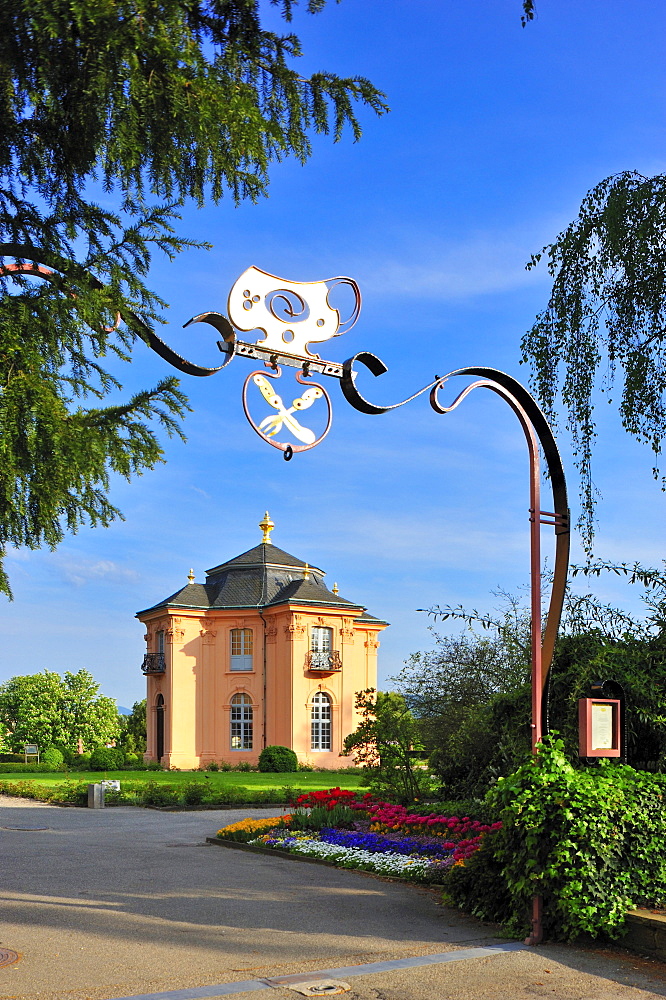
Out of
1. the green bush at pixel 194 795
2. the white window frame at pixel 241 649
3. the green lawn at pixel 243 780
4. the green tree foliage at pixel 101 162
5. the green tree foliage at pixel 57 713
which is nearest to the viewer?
the green tree foliage at pixel 101 162

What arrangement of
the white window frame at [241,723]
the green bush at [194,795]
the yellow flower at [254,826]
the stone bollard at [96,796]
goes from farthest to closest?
the white window frame at [241,723] → the stone bollard at [96,796] → the green bush at [194,795] → the yellow flower at [254,826]

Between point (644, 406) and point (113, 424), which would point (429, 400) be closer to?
point (113, 424)

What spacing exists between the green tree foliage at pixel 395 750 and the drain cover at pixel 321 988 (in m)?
8.43

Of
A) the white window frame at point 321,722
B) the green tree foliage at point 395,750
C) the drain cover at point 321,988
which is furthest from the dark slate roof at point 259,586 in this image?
the drain cover at point 321,988

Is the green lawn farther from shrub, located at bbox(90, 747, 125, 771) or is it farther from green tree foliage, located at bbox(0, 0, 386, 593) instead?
green tree foliage, located at bbox(0, 0, 386, 593)

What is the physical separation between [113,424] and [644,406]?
280 inches

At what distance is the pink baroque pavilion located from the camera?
4247 cm

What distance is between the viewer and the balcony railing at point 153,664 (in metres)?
44.8

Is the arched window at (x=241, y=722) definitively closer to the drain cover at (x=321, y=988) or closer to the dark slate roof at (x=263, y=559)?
the dark slate roof at (x=263, y=559)

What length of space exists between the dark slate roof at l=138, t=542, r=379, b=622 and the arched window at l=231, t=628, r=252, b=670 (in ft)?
4.26

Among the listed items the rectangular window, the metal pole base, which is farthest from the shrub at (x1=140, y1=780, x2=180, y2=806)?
the rectangular window

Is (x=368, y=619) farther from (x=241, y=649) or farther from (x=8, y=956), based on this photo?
(x=8, y=956)

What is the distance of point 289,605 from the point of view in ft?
137

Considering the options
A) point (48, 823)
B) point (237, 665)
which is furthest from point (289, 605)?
point (48, 823)
